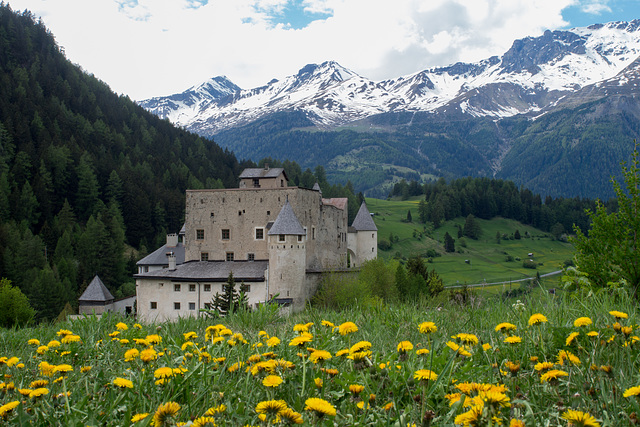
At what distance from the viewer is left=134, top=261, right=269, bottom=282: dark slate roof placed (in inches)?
1781

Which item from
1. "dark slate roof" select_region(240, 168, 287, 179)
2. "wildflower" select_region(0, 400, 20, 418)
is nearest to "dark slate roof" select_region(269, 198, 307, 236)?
"dark slate roof" select_region(240, 168, 287, 179)

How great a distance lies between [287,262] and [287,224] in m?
3.45

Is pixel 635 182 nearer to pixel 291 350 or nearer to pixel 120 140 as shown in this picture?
pixel 291 350

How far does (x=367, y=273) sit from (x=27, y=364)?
4835cm

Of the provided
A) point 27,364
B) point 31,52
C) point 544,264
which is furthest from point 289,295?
point 31,52

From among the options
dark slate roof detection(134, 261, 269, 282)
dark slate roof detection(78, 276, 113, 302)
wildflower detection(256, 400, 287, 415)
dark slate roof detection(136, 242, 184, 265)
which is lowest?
dark slate roof detection(78, 276, 113, 302)

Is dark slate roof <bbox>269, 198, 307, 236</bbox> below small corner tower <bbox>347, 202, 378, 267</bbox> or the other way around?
the other way around

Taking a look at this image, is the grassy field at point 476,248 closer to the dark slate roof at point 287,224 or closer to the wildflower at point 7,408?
the dark slate roof at point 287,224

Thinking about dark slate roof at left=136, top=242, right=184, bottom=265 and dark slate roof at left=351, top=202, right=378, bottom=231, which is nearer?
dark slate roof at left=136, top=242, right=184, bottom=265

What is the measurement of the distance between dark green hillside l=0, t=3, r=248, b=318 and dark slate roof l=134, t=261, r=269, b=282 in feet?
93.6

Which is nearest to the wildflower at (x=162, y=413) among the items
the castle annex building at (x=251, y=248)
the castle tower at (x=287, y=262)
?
the castle annex building at (x=251, y=248)

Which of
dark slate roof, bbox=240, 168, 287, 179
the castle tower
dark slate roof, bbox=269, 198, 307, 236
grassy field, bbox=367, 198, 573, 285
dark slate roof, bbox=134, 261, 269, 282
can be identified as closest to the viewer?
the castle tower

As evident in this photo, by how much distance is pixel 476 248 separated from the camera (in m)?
152

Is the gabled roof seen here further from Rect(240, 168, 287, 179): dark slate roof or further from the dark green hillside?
the dark green hillside
